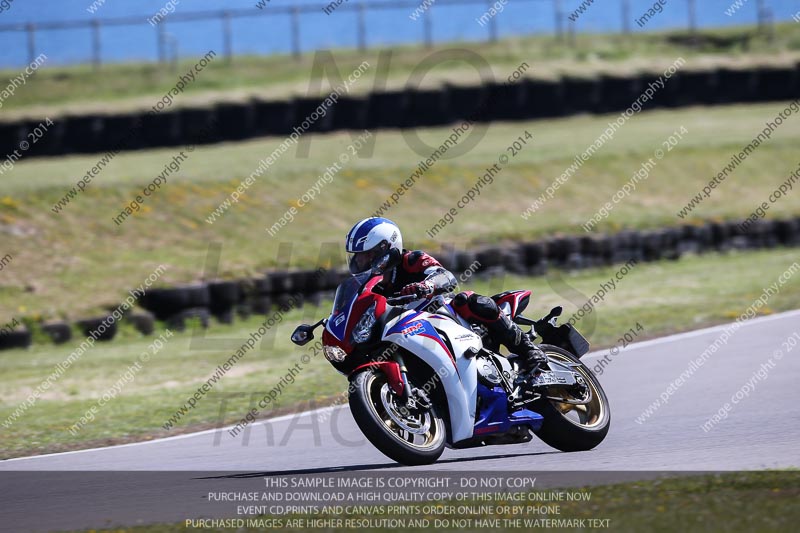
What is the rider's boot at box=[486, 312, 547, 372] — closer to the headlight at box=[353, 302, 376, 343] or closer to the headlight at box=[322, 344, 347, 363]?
the headlight at box=[353, 302, 376, 343]

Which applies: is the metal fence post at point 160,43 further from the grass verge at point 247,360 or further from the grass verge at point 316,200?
the grass verge at point 247,360

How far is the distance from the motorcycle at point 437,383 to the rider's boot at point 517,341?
0.19 ft

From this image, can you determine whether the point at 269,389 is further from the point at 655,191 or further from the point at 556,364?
the point at 655,191

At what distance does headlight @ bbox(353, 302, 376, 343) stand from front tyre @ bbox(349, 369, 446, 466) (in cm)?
21

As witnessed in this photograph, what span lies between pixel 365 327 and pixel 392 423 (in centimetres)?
60

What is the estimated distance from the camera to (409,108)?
2580 centimetres

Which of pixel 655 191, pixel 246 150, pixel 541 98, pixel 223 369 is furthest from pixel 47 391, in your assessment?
pixel 541 98

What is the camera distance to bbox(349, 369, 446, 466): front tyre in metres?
6.86

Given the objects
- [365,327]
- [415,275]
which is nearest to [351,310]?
[365,327]

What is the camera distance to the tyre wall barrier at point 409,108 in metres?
22.6

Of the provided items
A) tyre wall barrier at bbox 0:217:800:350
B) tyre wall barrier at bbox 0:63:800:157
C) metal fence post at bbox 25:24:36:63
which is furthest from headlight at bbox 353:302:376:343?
metal fence post at bbox 25:24:36:63

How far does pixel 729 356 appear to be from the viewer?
1122 cm

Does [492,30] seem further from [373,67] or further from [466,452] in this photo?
[466,452]

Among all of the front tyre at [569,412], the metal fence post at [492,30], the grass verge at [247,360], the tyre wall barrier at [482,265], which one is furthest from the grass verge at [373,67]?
the front tyre at [569,412]
